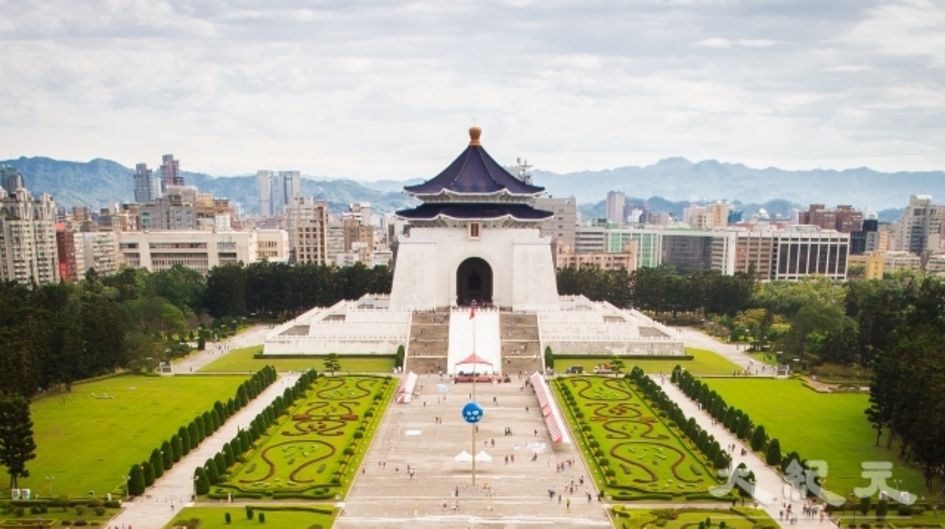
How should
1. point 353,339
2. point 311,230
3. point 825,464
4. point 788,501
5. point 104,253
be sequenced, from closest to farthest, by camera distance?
1. point 788,501
2. point 825,464
3. point 353,339
4. point 104,253
5. point 311,230

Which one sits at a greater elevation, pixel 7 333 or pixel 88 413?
pixel 7 333

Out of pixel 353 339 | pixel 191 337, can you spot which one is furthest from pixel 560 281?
pixel 191 337

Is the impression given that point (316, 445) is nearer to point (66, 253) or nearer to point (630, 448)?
point (630, 448)

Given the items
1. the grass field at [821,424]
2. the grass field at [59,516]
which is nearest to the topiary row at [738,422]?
the grass field at [821,424]

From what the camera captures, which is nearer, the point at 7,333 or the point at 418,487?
the point at 418,487

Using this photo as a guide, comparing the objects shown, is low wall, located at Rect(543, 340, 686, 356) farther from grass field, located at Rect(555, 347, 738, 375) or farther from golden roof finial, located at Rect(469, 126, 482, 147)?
golden roof finial, located at Rect(469, 126, 482, 147)

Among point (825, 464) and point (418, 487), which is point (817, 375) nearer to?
point (825, 464)

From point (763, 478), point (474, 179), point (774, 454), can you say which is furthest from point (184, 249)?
point (763, 478)

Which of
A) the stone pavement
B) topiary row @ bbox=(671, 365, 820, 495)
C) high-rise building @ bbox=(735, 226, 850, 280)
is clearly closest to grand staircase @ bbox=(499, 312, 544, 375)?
topiary row @ bbox=(671, 365, 820, 495)
